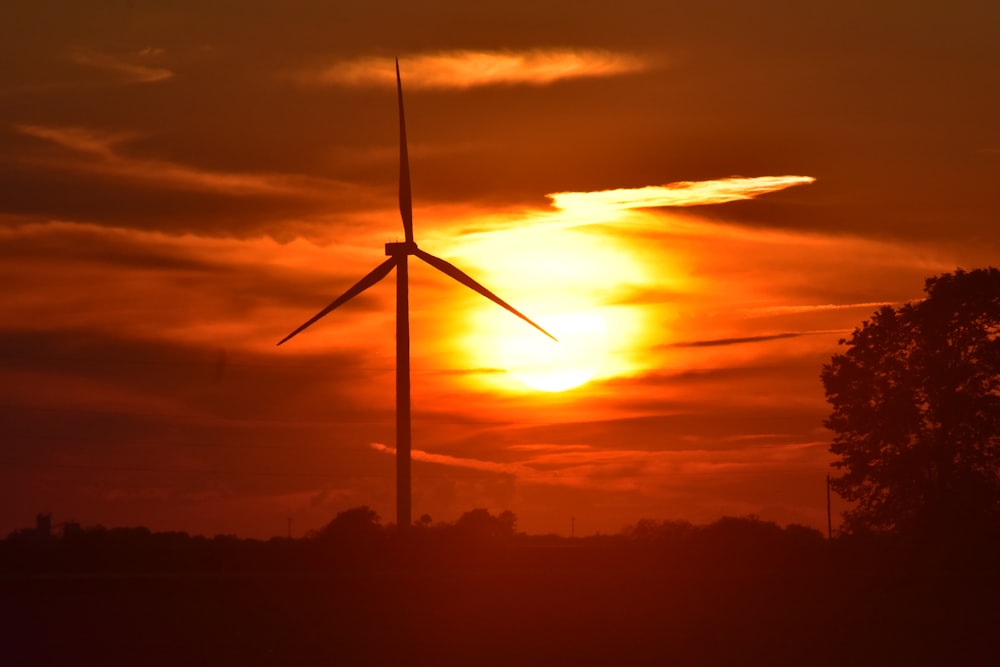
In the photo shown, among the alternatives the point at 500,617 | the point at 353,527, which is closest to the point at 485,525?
the point at 353,527

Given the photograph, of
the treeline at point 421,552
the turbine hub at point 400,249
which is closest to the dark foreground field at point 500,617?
the treeline at point 421,552

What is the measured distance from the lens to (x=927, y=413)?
98.5 metres

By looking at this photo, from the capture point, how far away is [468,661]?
199 feet

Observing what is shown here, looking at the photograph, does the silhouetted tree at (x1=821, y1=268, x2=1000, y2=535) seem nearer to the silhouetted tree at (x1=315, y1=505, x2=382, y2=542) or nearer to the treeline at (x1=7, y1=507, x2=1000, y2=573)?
the treeline at (x1=7, y1=507, x2=1000, y2=573)

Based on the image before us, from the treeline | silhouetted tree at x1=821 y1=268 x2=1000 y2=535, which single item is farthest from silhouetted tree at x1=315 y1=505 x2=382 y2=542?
silhouetted tree at x1=821 y1=268 x2=1000 y2=535

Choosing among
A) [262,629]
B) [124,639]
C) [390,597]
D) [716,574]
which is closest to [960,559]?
[716,574]

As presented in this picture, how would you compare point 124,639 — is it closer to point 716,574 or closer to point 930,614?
point 716,574

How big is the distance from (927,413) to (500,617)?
4215 centimetres

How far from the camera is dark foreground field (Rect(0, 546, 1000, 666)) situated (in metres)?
59.1

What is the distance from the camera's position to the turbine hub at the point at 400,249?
103 meters

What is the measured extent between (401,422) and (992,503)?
123 ft

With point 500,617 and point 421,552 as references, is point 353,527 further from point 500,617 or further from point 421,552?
point 500,617

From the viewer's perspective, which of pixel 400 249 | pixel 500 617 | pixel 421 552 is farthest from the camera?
pixel 400 249

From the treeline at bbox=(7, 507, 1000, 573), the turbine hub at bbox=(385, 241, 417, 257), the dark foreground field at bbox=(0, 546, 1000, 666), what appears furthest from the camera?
the turbine hub at bbox=(385, 241, 417, 257)
